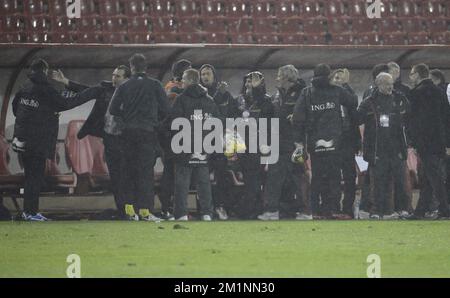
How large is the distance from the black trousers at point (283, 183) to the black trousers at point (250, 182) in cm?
14

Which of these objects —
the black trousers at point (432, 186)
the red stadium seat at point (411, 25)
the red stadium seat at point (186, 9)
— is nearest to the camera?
the black trousers at point (432, 186)

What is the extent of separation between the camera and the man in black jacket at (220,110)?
1752cm

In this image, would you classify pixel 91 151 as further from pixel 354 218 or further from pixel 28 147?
pixel 354 218

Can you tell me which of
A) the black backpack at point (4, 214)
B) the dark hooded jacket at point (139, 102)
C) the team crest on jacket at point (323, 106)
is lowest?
the black backpack at point (4, 214)

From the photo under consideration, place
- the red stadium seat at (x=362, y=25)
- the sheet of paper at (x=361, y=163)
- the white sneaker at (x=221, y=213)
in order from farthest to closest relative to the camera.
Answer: the red stadium seat at (x=362, y=25) → the sheet of paper at (x=361, y=163) → the white sneaker at (x=221, y=213)

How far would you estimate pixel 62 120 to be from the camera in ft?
62.7

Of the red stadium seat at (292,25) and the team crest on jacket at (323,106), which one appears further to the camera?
the red stadium seat at (292,25)

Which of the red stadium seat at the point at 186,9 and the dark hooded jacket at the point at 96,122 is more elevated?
the red stadium seat at the point at 186,9

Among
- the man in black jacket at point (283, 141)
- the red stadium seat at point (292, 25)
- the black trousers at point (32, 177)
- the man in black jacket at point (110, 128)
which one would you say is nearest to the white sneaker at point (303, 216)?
the man in black jacket at point (283, 141)

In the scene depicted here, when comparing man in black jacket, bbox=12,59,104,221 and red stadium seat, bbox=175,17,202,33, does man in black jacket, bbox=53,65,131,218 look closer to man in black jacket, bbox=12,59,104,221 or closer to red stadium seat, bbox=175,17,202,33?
man in black jacket, bbox=12,59,104,221

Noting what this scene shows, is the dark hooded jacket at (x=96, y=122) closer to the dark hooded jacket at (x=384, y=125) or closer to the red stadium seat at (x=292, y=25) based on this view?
the dark hooded jacket at (x=384, y=125)

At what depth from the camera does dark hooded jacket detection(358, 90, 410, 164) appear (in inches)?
683

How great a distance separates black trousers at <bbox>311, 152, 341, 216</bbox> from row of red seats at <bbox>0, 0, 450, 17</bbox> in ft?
18.6

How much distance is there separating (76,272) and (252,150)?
6838mm
